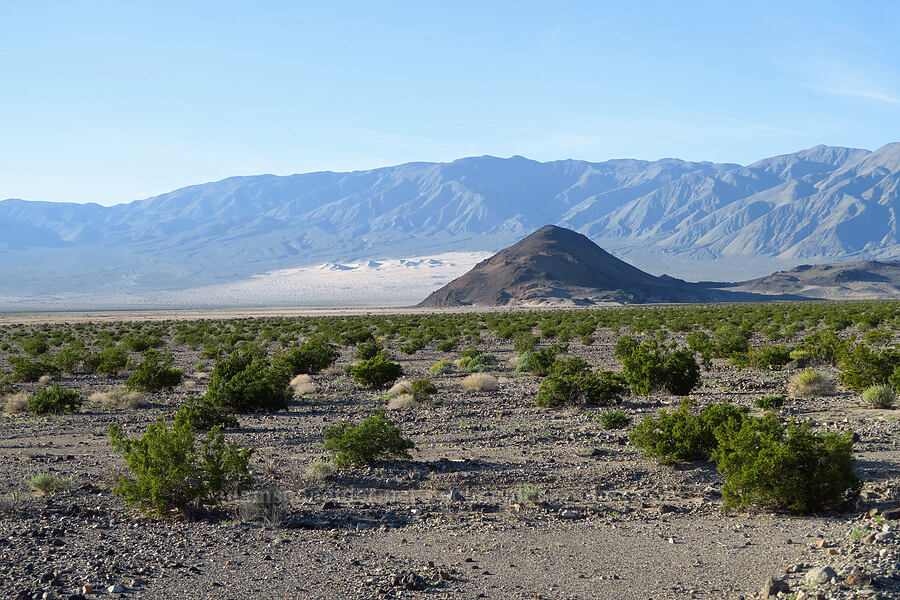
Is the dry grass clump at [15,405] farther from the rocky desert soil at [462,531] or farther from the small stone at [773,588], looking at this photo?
the small stone at [773,588]

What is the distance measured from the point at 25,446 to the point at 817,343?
20.8m

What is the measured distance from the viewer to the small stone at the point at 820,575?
6.29 metres

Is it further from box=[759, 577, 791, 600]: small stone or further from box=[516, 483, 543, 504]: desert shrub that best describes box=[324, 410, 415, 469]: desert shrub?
box=[759, 577, 791, 600]: small stone

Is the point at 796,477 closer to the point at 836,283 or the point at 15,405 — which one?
the point at 15,405

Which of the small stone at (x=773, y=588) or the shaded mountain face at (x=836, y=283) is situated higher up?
the shaded mountain face at (x=836, y=283)

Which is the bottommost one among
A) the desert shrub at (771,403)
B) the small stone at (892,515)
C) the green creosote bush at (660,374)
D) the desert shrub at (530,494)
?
the desert shrub at (530,494)

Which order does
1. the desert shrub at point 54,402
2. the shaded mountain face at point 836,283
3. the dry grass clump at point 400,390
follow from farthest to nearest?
the shaded mountain face at point 836,283 → the dry grass clump at point 400,390 → the desert shrub at point 54,402

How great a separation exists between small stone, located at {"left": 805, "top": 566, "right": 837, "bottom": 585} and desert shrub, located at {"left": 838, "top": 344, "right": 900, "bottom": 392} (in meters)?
11.8

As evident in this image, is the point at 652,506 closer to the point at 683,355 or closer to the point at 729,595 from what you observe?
the point at 729,595

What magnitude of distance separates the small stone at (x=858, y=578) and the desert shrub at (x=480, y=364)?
18.5 meters

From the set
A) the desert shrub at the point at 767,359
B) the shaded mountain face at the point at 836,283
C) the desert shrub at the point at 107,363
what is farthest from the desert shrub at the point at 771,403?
the shaded mountain face at the point at 836,283

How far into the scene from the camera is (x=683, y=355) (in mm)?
18594

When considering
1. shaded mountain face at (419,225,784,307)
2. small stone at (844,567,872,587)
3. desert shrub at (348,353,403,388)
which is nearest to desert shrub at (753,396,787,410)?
small stone at (844,567,872,587)

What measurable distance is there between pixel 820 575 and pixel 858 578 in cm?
28
